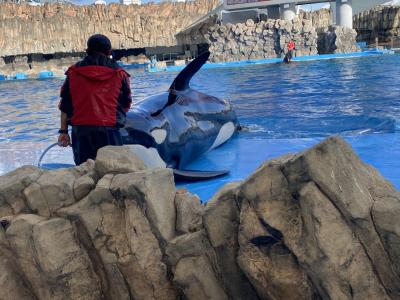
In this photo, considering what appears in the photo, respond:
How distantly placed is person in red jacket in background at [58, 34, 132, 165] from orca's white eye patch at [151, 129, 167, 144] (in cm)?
87

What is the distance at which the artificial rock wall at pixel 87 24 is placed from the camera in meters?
32.4

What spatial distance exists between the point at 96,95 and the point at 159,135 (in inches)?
44.3

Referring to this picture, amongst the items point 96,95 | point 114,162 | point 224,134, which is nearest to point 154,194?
point 114,162

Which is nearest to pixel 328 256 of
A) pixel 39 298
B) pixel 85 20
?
pixel 39 298

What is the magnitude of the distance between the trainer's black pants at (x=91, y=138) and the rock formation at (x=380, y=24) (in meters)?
28.8

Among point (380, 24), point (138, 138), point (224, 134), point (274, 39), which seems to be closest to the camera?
point (138, 138)

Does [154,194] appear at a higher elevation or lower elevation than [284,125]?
higher

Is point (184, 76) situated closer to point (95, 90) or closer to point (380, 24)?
point (95, 90)

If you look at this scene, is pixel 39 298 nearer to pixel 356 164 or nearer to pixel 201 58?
pixel 356 164

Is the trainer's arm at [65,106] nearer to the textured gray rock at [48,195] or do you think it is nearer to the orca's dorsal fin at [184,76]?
the textured gray rock at [48,195]

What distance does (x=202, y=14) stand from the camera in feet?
122

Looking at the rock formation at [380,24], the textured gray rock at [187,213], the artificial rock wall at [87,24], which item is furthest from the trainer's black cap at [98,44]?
the artificial rock wall at [87,24]

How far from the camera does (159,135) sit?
12.5 ft

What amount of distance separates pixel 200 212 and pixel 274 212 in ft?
1.53
